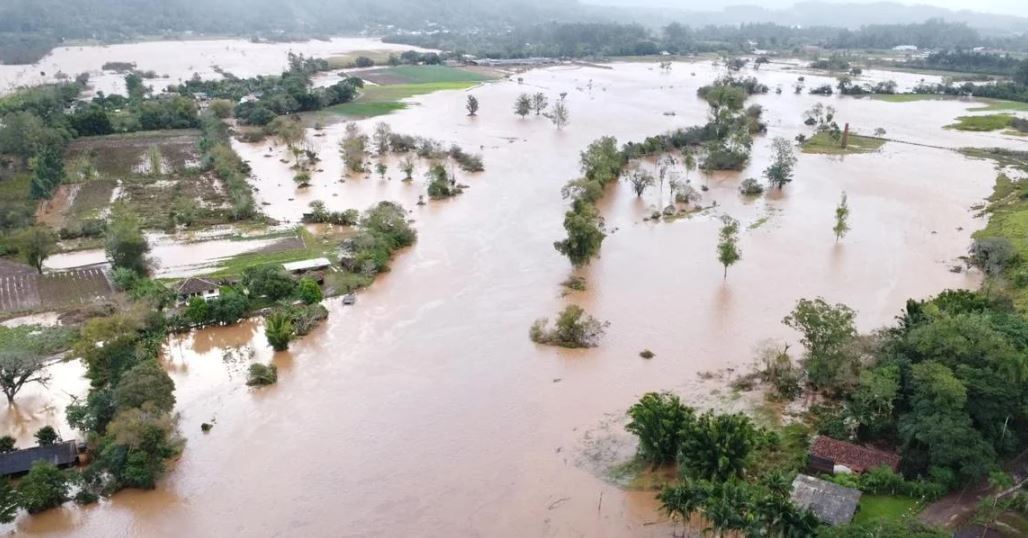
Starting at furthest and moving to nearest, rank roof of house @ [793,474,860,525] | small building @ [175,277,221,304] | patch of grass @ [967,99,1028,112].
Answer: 1. patch of grass @ [967,99,1028,112]
2. small building @ [175,277,221,304]
3. roof of house @ [793,474,860,525]

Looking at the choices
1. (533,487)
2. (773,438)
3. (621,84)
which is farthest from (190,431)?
(621,84)

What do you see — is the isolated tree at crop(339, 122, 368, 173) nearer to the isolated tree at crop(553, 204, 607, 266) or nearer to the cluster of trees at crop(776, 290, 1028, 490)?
the isolated tree at crop(553, 204, 607, 266)

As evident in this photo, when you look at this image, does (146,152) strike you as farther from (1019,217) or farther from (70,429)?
(1019,217)

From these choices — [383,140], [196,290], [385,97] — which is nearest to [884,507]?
[196,290]

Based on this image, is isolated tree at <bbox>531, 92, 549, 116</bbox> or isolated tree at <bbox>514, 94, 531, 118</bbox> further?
isolated tree at <bbox>531, 92, 549, 116</bbox>

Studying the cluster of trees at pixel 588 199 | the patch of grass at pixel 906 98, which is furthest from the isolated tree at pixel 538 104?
the patch of grass at pixel 906 98

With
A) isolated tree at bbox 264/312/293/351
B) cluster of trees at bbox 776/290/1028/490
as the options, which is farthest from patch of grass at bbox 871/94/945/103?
isolated tree at bbox 264/312/293/351

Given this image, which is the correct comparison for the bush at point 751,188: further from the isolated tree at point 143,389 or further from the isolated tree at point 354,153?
the isolated tree at point 143,389
